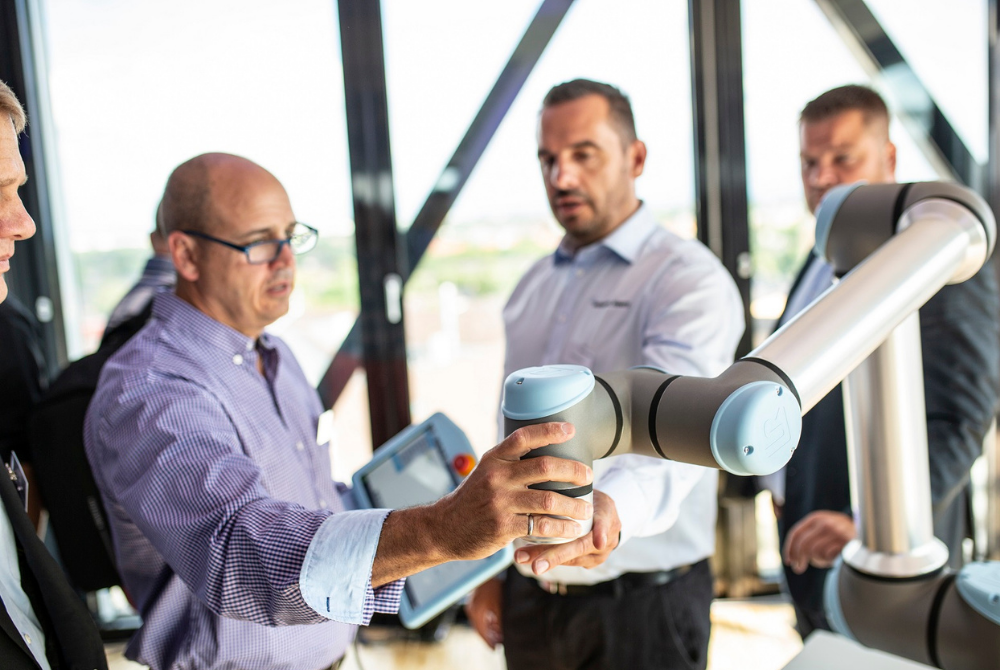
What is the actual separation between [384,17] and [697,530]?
2.11 m

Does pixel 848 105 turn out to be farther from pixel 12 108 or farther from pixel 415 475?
pixel 12 108

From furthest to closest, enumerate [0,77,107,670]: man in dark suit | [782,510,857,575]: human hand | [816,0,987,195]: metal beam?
[816,0,987,195]: metal beam
[782,510,857,575]: human hand
[0,77,107,670]: man in dark suit

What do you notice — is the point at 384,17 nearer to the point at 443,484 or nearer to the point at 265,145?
the point at 265,145

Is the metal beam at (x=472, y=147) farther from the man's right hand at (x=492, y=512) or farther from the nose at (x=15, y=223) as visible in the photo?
the man's right hand at (x=492, y=512)

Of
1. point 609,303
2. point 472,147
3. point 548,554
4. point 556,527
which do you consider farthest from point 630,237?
point 472,147

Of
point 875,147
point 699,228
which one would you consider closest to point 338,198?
point 699,228

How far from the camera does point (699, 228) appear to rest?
9.68 ft

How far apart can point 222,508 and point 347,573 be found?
8.0 inches

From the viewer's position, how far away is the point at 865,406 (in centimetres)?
70

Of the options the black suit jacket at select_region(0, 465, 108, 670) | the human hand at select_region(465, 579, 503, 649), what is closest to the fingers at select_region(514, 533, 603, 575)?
the black suit jacket at select_region(0, 465, 108, 670)

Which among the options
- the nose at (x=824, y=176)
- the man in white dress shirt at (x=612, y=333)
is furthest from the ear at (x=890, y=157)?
the man in white dress shirt at (x=612, y=333)

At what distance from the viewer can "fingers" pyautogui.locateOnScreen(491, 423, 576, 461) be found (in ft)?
1.63

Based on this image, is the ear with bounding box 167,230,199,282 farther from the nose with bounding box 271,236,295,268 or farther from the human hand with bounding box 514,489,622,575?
the human hand with bounding box 514,489,622,575

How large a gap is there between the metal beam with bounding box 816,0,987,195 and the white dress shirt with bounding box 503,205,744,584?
1.82 m
